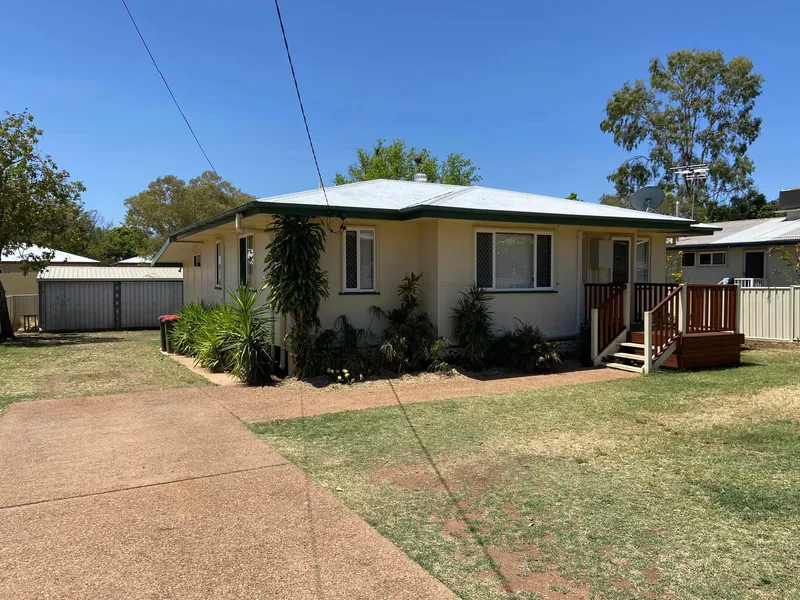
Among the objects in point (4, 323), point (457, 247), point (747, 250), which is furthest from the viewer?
point (747, 250)

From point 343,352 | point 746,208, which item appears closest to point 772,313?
point 343,352

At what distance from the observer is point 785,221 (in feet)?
84.3

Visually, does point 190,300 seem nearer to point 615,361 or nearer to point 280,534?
point 615,361

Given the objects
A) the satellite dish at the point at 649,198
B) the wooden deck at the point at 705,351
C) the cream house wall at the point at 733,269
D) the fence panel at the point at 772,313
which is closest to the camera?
the wooden deck at the point at 705,351

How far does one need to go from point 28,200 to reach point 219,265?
6232 millimetres

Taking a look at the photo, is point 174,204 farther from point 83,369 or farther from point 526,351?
point 526,351

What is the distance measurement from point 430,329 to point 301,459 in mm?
5587

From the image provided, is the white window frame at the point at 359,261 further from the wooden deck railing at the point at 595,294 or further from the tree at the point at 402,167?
the tree at the point at 402,167

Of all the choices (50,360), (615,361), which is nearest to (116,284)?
(50,360)

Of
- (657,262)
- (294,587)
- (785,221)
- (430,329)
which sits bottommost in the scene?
(294,587)

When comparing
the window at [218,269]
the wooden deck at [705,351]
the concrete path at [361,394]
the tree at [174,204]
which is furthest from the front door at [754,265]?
the tree at [174,204]

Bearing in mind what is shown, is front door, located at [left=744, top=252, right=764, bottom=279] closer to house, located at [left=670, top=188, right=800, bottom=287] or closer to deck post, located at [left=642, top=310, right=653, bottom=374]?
house, located at [left=670, top=188, right=800, bottom=287]

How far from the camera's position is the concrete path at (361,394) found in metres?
8.17

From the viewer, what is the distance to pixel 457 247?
37.3ft
